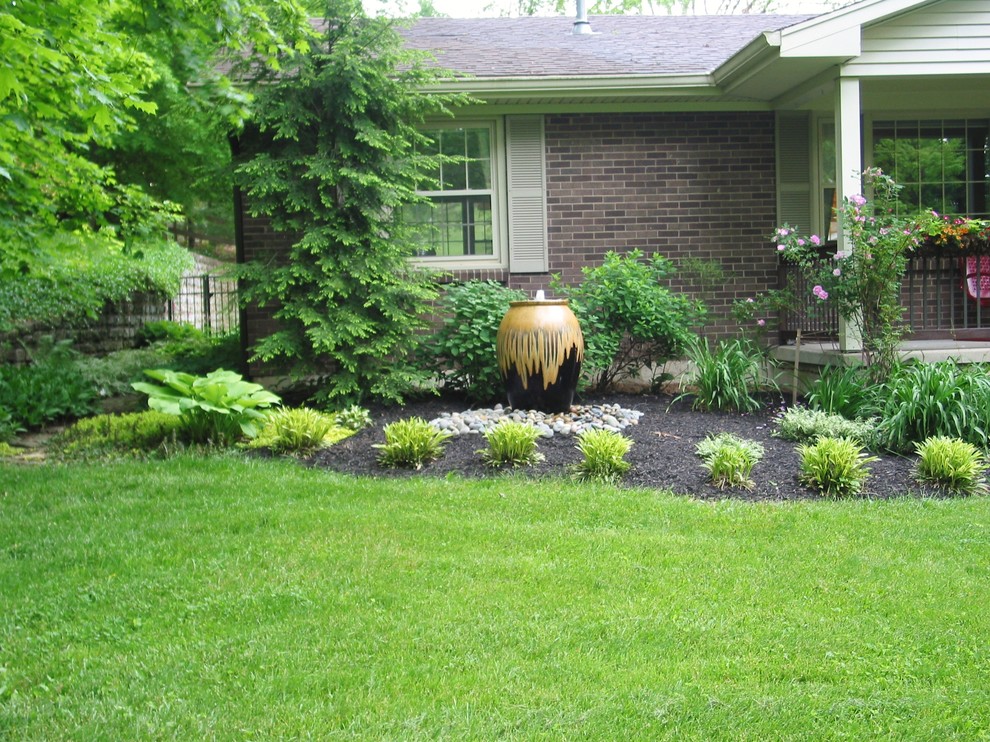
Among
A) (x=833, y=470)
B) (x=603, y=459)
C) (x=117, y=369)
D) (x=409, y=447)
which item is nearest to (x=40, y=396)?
(x=117, y=369)

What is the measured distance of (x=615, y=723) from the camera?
2.87m

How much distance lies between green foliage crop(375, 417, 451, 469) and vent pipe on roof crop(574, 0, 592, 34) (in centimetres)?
750

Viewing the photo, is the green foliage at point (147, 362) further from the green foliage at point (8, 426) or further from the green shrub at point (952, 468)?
the green shrub at point (952, 468)

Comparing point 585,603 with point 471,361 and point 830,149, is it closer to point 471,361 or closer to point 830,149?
point 471,361

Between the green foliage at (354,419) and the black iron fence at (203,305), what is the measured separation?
909cm

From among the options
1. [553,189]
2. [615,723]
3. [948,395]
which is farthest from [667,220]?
[615,723]

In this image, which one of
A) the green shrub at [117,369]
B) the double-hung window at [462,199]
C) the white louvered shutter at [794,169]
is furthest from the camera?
the green shrub at [117,369]

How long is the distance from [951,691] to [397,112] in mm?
7153

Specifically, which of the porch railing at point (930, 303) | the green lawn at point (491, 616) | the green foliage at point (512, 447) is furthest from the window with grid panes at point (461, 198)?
the green lawn at point (491, 616)

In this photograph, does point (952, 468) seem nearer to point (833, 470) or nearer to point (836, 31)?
point (833, 470)

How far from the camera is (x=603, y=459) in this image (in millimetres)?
6008

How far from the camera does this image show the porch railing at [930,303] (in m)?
8.66

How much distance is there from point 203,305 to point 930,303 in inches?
481

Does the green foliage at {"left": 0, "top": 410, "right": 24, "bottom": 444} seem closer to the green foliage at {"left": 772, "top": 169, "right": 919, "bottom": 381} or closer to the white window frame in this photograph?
the white window frame
